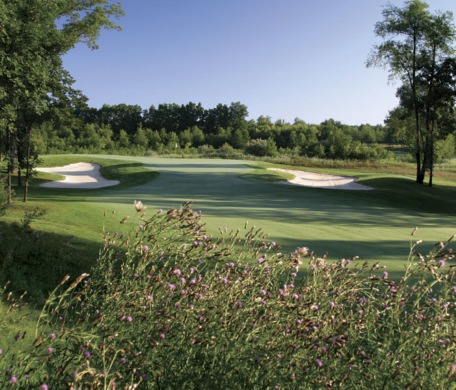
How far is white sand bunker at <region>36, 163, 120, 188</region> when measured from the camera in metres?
22.3

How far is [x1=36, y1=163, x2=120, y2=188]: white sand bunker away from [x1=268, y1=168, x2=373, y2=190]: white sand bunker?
39.6 ft

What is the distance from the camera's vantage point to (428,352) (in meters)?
2.53

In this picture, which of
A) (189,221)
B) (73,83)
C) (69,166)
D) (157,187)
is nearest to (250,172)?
(157,187)

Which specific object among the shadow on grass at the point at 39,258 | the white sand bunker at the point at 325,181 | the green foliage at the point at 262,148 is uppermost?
the green foliage at the point at 262,148

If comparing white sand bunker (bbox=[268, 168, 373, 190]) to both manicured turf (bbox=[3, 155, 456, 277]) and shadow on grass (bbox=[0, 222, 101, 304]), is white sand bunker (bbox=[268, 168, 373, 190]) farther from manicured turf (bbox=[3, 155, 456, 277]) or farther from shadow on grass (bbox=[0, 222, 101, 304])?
shadow on grass (bbox=[0, 222, 101, 304])

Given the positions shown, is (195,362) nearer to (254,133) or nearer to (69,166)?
(69,166)

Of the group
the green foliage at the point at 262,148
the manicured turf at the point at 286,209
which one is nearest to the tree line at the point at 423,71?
the manicured turf at the point at 286,209

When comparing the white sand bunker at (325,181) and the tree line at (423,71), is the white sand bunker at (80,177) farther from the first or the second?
the tree line at (423,71)

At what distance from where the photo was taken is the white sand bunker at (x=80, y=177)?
22341 millimetres

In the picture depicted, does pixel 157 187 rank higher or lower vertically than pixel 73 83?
lower

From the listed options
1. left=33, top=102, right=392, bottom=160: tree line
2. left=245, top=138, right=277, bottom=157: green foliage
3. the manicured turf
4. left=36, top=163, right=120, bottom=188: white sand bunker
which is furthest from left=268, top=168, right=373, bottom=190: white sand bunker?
left=245, top=138, right=277, bottom=157: green foliage

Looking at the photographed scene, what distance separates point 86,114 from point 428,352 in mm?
99603

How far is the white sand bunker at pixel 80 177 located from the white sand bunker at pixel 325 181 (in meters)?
12.1

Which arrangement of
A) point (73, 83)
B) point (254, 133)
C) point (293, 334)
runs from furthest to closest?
point (254, 133), point (73, 83), point (293, 334)
